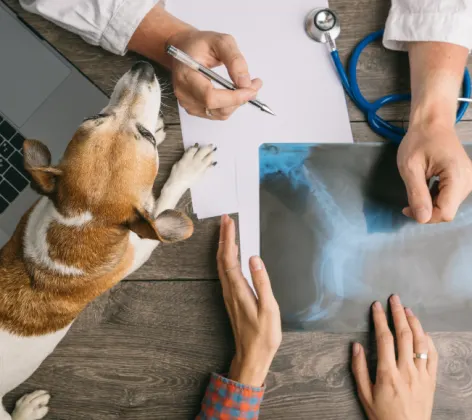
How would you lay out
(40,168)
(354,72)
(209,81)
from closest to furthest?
(40,168) < (209,81) < (354,72)

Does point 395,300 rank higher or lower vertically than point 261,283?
lower

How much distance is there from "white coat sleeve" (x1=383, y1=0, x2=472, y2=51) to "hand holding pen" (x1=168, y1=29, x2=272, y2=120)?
1.14ft

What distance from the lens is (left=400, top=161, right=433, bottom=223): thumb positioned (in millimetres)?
925

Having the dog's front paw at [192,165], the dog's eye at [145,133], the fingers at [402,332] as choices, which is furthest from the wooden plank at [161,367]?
the dog's eye at [145,133]

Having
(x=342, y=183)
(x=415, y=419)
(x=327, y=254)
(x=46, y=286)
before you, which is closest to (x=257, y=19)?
(x=342, y=183)

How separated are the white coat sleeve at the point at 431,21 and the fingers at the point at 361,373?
724 mm

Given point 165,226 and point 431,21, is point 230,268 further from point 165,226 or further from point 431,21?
point 431,21

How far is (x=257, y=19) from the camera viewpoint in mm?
1089

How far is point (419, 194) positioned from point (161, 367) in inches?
28.8

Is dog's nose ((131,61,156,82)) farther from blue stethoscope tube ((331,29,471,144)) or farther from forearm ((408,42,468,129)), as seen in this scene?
forearm ((408,42,468,129))

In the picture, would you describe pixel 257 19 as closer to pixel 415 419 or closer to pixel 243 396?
pixel 243 396

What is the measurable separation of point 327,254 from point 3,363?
2.54 ft

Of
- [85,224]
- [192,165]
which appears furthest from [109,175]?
[192,165]

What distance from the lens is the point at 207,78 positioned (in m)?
0.96
